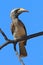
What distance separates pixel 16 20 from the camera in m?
3.45

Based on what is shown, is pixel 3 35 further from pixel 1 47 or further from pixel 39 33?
pixel 39 33

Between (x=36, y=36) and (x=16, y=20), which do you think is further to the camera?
(x=16, y=20)

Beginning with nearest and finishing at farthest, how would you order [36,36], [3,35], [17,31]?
[36,36], [3,35], [17,31]

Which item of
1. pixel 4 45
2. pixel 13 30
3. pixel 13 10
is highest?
pixel 4 45

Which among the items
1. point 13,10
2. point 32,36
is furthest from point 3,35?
point 13,10

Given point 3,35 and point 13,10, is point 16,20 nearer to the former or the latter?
point 13,10

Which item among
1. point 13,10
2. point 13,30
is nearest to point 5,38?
point 13,10

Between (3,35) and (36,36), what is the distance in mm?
303

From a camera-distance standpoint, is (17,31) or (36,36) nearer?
(36,36)

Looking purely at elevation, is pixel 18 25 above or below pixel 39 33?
below

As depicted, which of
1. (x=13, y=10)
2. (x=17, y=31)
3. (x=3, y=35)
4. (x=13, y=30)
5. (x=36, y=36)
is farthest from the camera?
(x=13, y=30)

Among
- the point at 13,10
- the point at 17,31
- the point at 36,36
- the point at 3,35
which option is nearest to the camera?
the point at 36,36

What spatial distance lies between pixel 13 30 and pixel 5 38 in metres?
1.94

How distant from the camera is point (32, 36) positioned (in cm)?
167
